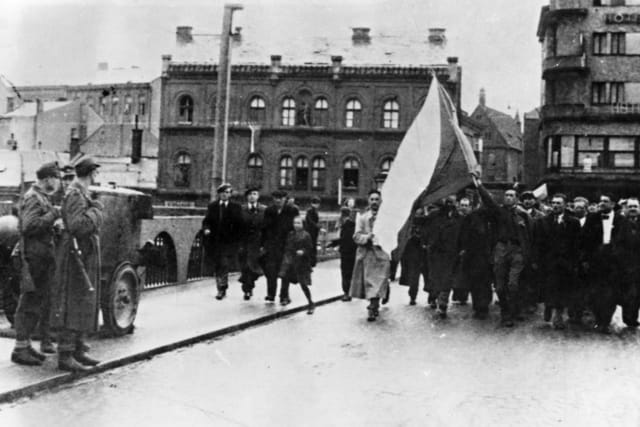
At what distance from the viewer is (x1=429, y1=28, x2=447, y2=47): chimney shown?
49000 mm

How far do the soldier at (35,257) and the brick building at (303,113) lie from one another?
128 feet

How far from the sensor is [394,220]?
12.3m

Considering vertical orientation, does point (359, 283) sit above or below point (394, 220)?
below

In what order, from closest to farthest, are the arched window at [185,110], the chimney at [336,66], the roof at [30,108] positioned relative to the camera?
the chimney at [336,66] → the arched window at [185,110] → the roof at [30,108]

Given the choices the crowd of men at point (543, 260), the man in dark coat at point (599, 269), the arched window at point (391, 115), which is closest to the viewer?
the man in dark coat at point (599, 269)

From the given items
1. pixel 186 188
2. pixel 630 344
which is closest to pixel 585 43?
pixel 186 188

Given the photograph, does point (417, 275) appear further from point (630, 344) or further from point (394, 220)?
point (630, 344)

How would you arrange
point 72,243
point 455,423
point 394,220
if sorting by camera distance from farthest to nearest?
point 394,220
point 72,243
point 455,423

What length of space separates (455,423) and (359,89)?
41.8 m

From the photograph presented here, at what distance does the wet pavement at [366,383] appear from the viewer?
6711 mm

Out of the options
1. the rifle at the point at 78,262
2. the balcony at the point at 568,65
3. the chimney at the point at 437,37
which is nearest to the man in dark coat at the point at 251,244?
the rifle at the point at 78,262

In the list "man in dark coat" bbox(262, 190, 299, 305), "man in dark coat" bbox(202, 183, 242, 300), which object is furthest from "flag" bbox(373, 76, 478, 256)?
"man in dark coat" bbox(202, 183, 242, 300)

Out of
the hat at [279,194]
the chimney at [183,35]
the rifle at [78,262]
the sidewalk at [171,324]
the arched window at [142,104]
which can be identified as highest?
the arched window at [142,104]

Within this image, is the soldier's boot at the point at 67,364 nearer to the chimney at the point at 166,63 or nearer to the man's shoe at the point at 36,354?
the man's shoe at the point at 36,354
